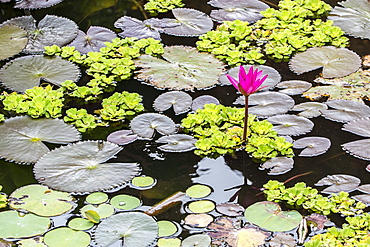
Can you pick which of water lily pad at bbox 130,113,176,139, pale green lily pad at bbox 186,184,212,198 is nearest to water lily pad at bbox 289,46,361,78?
water lily pad at bbox 130,113,176,139

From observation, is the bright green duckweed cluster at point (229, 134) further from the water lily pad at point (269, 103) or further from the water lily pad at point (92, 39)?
the water lily pad at point (92, 39)

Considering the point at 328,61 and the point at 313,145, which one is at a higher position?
the point at 328,61

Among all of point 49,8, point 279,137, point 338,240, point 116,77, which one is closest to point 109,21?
point 49,8

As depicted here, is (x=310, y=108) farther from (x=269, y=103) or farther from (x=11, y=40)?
(x=11, y=40)

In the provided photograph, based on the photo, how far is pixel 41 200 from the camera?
2.31m

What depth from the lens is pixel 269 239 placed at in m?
2.15

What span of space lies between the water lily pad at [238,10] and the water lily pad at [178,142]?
5.15 ft

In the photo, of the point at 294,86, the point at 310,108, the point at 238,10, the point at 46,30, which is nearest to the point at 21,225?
the point at 310,108

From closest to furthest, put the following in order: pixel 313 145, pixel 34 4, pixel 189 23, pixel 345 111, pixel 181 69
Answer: pixel 313 145 → pixel 345 111 → pixel 181 69 → pixel 189 23 → pixel 34 4

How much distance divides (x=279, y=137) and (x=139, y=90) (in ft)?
3.15

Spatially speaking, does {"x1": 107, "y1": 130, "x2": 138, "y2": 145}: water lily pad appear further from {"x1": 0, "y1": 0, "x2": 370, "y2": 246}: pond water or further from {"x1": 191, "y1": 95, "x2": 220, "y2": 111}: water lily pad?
{"x1": 191, "y1": 95, "x2": 220, "y2": 111}: water lily pad

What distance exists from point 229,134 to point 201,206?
0.60 meters

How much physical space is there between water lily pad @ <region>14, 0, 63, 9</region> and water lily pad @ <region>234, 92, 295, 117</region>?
1936 mm

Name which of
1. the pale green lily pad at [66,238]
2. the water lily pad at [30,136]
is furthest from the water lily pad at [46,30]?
the pale green lily pad at [66,238]
